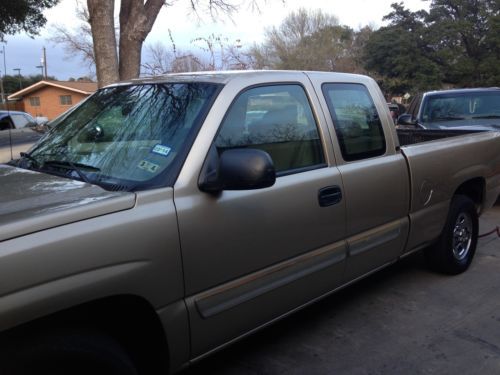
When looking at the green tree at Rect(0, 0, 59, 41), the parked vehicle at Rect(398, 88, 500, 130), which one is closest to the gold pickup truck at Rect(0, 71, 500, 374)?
the parked vehicle at Rect(398, 88, 500, 130)

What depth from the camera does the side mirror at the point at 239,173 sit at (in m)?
2.35

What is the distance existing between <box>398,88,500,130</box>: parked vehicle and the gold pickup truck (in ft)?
16.8

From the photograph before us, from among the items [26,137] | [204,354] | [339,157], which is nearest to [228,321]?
[204,354]

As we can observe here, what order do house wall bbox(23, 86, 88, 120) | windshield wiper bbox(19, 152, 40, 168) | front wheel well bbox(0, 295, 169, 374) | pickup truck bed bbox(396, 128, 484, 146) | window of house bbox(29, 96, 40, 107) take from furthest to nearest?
window of house bbox(29, 96, 40, 107)
house wall bbox(23, 86, 88, 120)
pickup truck bed bbox(396, 128, 484, 146)
windshield wiper bbox(19, 152, 40, 168)
front wheel well bbox(0, 295, 169, 374)

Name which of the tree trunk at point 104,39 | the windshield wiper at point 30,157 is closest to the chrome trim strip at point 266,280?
the windshield wiper at point 30,157

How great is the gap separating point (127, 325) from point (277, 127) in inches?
56.5

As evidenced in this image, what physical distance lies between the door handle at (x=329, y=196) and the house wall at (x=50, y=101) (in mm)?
46553

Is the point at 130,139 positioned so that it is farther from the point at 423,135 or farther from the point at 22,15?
the point at 22,15

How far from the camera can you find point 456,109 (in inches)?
353

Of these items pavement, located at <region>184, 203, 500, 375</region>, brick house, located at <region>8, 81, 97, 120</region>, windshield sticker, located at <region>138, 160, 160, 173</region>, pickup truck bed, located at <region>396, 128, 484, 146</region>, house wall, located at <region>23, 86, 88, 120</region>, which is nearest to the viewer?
windshield sticker, located at <region>138, 160, 160, 173</region>

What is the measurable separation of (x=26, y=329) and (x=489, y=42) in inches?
1496

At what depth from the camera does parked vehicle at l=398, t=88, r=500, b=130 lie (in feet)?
27.9

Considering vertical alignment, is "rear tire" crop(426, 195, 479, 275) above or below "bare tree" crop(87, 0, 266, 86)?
below

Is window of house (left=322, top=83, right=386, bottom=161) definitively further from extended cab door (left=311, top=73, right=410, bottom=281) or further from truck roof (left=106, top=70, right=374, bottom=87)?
truck roof (left=106, top=70, right=374, bottom=87)
